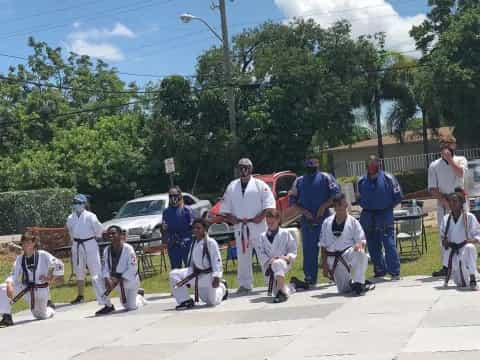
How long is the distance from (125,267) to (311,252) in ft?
9.02

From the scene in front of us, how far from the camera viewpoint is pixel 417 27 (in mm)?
42031

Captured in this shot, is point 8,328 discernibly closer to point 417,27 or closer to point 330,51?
point 330,51

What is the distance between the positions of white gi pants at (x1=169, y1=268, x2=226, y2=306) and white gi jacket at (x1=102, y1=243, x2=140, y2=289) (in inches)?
26.3

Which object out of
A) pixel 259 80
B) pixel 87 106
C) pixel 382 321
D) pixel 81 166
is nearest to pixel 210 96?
pixel 259 80

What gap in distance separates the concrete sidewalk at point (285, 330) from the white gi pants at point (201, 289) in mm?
178

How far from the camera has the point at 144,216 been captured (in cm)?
2027

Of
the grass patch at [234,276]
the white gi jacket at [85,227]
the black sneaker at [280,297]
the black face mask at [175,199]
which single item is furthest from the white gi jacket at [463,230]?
the white gi jacket at [85,227]

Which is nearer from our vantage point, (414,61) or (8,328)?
(8,328)

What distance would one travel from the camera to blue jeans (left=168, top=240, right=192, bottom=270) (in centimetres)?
1227

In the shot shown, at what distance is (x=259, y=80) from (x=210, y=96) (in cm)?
288

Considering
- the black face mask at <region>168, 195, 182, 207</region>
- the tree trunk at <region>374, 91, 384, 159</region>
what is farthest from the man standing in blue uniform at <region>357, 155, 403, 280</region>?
the tree trunk at <region>374, 91, 384, 159</region>

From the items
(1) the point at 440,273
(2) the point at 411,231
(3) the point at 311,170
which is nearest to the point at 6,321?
(3) the point at 311,170

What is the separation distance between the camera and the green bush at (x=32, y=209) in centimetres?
2902

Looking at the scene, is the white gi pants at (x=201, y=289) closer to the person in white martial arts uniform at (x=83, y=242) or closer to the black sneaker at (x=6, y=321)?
the black sneaker at (x=6, y=321)
